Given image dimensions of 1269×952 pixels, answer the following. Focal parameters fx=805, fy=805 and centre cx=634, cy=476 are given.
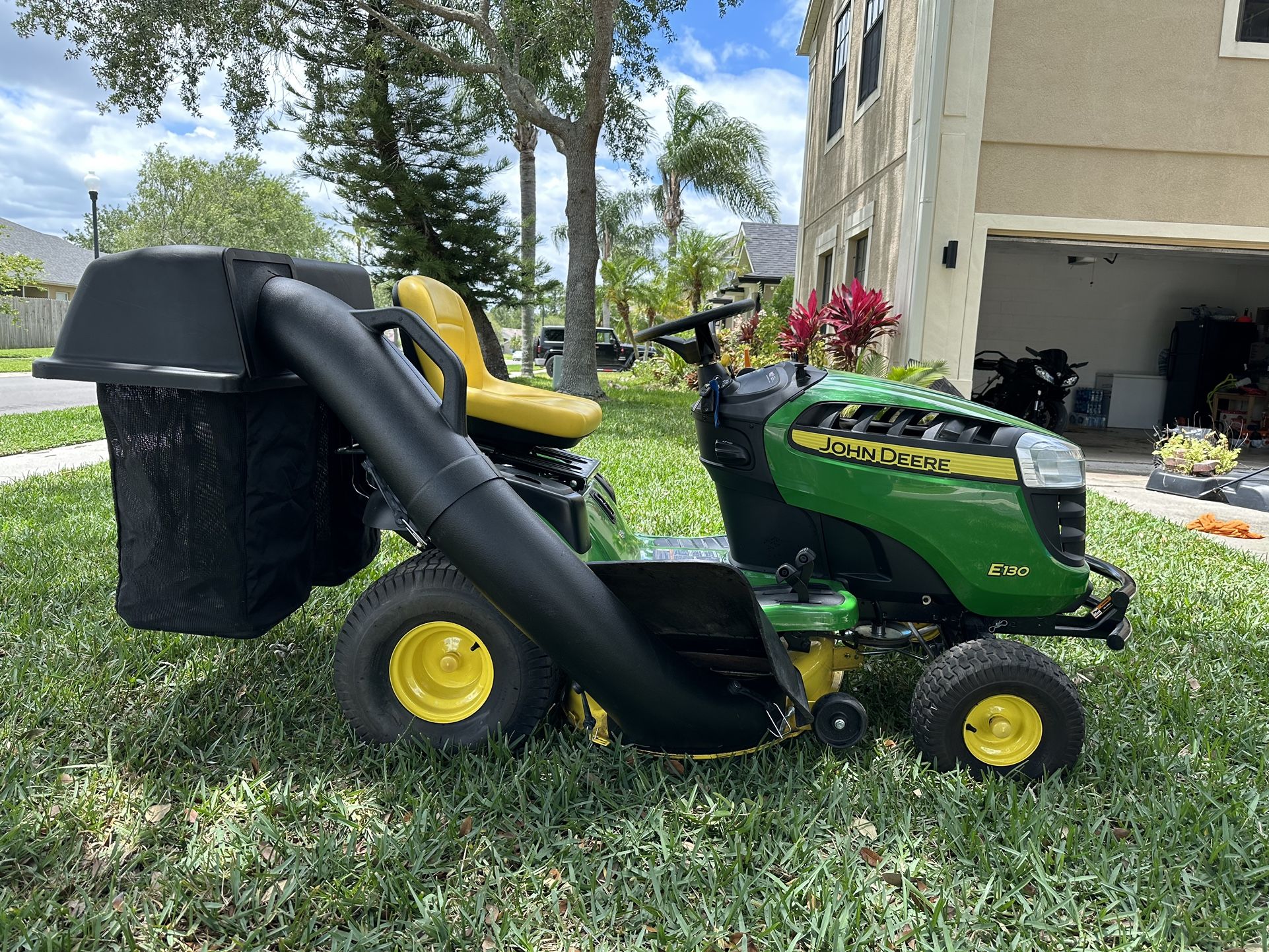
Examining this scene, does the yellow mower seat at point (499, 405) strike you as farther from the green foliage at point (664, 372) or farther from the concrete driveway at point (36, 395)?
the green foliage at point (664, 372)

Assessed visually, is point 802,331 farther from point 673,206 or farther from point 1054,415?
point 673,206

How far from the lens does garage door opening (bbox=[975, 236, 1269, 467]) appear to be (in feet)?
40.7

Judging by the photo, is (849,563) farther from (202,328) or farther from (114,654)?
(114,654)

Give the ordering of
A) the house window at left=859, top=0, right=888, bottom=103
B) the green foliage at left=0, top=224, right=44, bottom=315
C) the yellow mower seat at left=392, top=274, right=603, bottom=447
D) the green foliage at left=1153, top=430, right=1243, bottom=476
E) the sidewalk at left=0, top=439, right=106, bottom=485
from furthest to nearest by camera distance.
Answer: the green foliage at left=0, top=224, right=44, bottom=315
the house window at left=859, top=0, right=888, bottom=103
the green foliage at left=1153, top=430, right=1243, bottom=476
the sidewalk at left=0, top=439, right=106, bottom=485
the yellow mower seat at left=392, top=274, right=603, bottom=447

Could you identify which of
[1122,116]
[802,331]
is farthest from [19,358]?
[1122,116]

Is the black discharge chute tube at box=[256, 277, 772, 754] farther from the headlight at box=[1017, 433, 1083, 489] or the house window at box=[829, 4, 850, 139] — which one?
the house window at box=[829, 4, 850, 139]

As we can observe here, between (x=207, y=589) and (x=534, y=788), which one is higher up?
(x=207, y=589)

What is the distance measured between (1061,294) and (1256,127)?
5.71 metres

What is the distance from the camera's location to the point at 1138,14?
24.5 ft

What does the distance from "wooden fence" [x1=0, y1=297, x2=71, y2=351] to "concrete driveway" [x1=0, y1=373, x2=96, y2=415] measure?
583 inches

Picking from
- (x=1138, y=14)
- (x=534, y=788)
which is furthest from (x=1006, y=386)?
(x=534, y=788)

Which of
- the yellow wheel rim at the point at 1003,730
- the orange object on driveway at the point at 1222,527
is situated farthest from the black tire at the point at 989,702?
the orange object on driveway at the point at 1222,527

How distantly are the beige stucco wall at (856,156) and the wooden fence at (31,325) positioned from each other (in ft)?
90.5

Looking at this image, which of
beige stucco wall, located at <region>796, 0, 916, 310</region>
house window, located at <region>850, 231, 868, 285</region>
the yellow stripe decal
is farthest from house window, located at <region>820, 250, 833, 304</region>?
the yellow stripe decal
